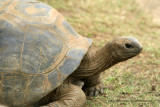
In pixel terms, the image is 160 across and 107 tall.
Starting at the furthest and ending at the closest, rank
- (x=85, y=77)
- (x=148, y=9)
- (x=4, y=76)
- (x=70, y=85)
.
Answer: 1. (x=148, y=9)
2. (x=85, y=77)
3. (x=70, y=85)
4. (x=4, y=76)

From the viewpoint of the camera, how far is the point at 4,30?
3254 millimetres

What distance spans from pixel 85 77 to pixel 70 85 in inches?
14.4

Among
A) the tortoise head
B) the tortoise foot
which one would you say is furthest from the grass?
the tortoise head

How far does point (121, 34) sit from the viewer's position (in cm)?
681

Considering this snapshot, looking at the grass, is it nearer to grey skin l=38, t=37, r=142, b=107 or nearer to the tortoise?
grey skin l=38, t=37, r=142, b=107

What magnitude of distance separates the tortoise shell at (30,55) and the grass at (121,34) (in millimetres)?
915

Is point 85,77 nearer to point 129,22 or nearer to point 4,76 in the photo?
point 4,76

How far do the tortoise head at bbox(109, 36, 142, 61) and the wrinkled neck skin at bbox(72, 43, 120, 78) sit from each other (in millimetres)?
103

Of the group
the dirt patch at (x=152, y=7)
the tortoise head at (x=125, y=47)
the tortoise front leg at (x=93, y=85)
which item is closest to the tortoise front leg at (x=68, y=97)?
the tortoise front leg at (x=93, y=85)

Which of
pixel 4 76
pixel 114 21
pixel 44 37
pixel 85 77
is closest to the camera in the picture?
pixel 4 76

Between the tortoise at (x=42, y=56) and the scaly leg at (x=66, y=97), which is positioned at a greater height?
the tortoise at (x=42, y=56)

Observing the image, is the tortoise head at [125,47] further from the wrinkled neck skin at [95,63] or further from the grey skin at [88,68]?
the wrinkled neck skin at [95,63]

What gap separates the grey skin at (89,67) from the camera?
134 inches

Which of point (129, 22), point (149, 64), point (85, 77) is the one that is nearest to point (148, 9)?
point (129, 22)
